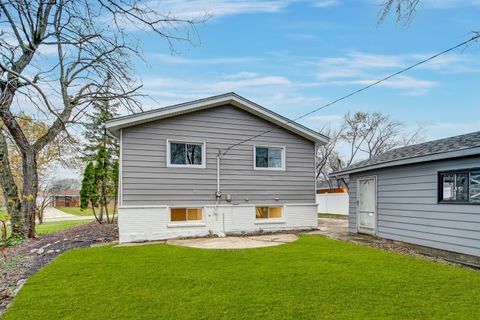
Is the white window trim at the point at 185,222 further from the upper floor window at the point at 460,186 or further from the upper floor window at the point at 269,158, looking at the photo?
the upper floor window at the point at 460,186

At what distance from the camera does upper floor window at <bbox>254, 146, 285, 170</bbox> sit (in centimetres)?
1081

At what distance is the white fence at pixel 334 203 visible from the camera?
62.1 ft

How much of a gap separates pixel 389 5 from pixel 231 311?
15.0ft

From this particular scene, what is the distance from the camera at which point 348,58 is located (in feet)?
35.1

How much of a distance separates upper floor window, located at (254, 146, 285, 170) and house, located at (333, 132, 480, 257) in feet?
8.09

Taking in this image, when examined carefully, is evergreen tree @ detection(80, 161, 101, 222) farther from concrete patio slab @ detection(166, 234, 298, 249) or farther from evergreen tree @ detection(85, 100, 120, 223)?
concrete patio slab @ detection(166, 234, 298, 249)

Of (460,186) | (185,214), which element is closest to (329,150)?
(185,214)

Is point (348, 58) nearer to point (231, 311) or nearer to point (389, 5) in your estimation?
point (389, 5)

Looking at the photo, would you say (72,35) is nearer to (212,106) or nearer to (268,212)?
(212,106)

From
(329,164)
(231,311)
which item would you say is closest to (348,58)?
(231,311)

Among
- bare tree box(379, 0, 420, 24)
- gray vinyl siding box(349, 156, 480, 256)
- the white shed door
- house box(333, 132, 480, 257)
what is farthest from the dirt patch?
gray vinyl siding box(349, 156, 480, 256)

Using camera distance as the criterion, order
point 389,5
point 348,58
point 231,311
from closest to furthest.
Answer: point 231,311
point 389,5
point 348,58

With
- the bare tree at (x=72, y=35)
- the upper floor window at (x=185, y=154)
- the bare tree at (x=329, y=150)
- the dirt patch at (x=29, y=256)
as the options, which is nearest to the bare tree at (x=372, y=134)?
the bare tree at (x=329, y=150)

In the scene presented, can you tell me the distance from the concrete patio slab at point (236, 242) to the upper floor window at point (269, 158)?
7.87ft
